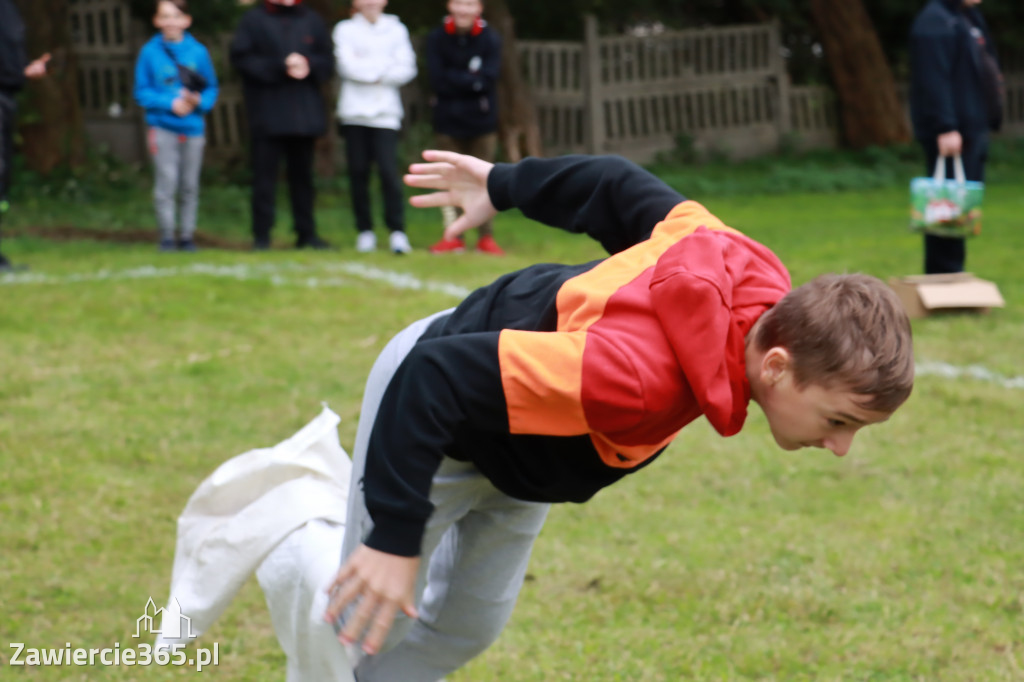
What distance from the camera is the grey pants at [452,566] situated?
2.47m

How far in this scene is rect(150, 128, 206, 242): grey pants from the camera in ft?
28.6

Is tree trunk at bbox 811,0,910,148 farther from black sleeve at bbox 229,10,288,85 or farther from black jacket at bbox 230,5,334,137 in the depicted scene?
black sleeve at bbox 229,10,288,85

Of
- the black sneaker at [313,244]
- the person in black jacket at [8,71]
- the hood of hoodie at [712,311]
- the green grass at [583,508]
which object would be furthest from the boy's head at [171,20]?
the hood of hoodie at [712,311]

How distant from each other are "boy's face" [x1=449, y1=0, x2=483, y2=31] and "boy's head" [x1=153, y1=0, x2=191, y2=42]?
2038mm

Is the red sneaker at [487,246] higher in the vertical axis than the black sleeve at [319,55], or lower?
lower

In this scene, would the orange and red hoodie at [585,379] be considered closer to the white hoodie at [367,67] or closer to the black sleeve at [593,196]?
the black sleeve at [593,196]

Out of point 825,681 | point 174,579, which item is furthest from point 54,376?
point 825,681

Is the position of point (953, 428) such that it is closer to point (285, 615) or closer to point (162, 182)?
point (285, 615)

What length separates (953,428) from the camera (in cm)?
502

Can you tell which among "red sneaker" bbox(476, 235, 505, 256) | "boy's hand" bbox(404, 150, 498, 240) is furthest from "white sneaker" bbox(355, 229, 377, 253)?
"boy's hand" bbox(404, 150, 498, 240)

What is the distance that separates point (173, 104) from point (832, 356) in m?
7.41

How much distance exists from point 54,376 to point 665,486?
9.76 feet

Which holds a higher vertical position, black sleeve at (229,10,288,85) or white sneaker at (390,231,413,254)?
black sleeve at (229,10,288,85)

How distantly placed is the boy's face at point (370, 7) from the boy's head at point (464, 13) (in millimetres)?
579
